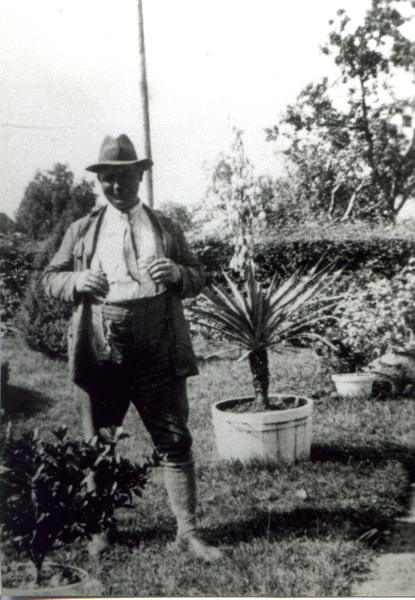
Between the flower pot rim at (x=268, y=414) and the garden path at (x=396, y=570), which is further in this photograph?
the flower pot rim at (x=268, y=414)

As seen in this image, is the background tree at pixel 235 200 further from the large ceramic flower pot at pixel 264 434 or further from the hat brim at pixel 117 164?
the large ceramic flower pot at pixel 264 434

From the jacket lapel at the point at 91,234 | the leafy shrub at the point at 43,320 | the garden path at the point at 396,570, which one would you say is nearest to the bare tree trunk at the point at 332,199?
the jacket lapel at the point at 91,234

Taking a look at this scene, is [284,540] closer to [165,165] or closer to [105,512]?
[105,512]

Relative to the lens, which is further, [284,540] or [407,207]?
[407,207]

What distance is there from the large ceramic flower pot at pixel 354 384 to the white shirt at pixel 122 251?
1106 mm

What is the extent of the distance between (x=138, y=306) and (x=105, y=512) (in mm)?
897

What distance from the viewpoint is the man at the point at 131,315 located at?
2.38m

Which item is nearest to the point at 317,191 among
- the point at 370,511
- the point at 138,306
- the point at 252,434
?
the point at 138,306

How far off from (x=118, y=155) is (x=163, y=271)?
573mm

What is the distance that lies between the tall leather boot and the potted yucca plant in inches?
9.7

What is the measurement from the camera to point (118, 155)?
2398 mm

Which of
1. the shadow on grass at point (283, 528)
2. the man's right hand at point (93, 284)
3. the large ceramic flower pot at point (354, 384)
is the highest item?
the man's right hand at point (93, 284)

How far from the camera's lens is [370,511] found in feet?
8.04

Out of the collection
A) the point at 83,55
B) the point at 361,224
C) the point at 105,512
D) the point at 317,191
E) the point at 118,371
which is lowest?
the point at 105,512
